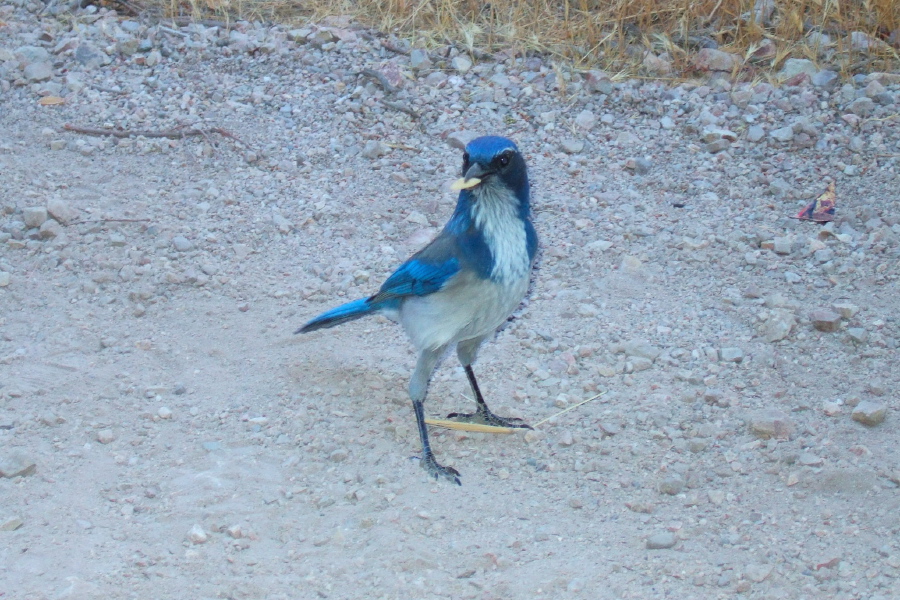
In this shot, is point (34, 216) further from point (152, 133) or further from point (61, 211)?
point (152, 133)

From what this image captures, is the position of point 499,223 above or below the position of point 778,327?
above

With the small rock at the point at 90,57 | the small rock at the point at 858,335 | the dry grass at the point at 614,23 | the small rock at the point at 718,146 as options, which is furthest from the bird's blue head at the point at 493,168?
the small rock at the point at 90,57

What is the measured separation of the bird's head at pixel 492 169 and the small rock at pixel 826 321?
159 cm

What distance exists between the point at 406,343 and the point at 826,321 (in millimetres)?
1815

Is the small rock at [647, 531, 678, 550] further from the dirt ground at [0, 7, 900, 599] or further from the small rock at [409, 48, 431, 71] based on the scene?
the small rock at [409, 48, 431, 71]

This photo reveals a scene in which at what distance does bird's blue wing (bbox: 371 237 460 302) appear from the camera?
391 centimetres

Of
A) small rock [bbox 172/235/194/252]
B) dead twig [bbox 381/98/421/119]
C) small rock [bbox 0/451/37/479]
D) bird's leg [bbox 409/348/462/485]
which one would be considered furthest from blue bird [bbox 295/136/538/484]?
dead twig [bbox 381/98/421/119]

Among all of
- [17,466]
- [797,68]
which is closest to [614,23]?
[797,68]

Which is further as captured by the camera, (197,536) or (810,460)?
(810,460)

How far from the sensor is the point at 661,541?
354 centimetres

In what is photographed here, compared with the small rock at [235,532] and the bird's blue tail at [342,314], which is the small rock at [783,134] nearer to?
the bird's blue tail at [342,314]

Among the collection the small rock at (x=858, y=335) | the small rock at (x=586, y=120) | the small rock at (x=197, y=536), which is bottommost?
the small rock at (x=197, y=536)

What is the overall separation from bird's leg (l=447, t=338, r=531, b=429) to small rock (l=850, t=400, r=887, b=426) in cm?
125

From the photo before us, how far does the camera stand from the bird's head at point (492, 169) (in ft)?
12.1
